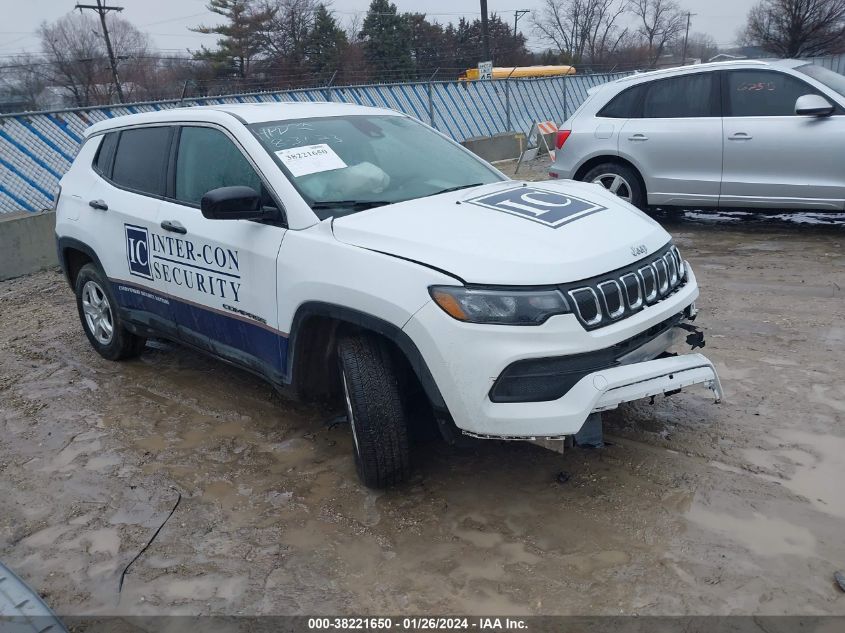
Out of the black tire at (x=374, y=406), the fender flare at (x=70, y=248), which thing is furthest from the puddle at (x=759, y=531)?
the fender flare at (x=70, y=248)

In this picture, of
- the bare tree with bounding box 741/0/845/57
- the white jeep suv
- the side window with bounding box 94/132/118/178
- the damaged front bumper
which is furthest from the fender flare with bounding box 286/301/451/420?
the bare tree with bounding box 741/0/845/57

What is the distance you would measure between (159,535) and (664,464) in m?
2.37

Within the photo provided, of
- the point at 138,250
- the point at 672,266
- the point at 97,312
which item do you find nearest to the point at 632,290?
the point at 672,266

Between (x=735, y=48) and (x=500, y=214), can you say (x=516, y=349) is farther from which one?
(x=735, y=48)

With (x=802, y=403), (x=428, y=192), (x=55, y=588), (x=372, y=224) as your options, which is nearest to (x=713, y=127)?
(x=802, y=403)

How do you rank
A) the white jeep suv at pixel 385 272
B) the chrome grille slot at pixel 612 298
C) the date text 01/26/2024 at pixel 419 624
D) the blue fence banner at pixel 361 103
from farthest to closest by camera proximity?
the blue fence banner at pixel 361 103
the chrome grille slot at pixel 612 298
the white jeep suv at pixel 385 272
the date text 01/26/2024 at pixel 419 624

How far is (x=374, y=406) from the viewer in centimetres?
314

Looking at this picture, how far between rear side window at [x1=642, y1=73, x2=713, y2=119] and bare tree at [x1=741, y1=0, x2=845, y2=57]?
3362 centimetres

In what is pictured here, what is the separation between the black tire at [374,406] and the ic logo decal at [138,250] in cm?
179

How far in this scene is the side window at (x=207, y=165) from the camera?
3842 millimetres

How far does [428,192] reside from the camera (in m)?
3.78

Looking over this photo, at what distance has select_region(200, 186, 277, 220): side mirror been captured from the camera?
3.42 metres

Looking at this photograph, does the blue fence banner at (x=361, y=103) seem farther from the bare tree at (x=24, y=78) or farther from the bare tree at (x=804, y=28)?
the bare tree at (x=24, y=78)

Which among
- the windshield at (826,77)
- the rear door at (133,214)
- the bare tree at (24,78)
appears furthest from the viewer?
the bare tree at (24,78)
